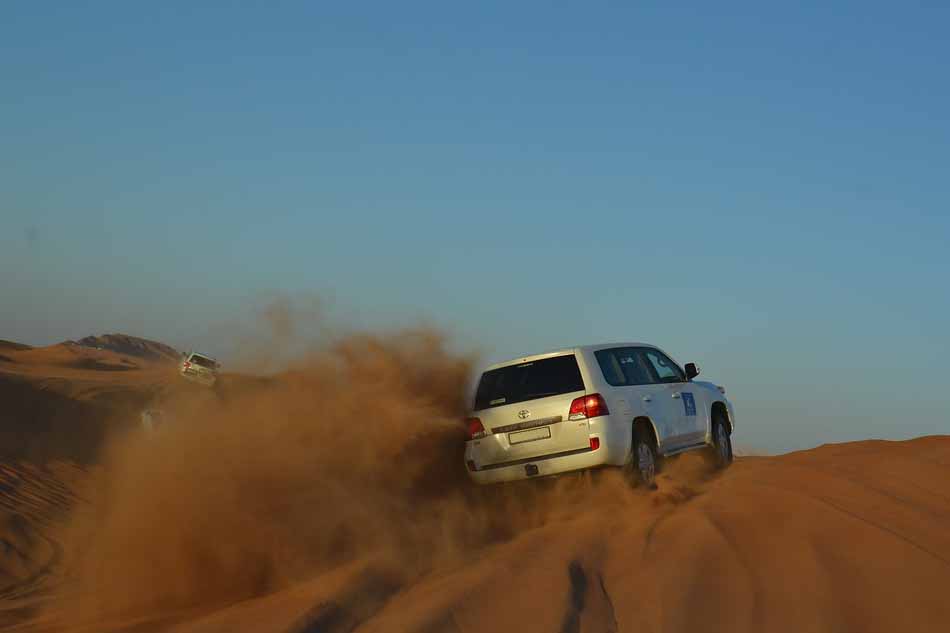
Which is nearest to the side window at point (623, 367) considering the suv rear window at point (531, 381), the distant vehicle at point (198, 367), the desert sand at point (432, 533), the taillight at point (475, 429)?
the suv rear window at point (531, 381)

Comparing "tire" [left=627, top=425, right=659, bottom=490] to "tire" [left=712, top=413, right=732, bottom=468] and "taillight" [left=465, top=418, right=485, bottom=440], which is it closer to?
"taillight" [left=465, top=418, right=485, bottom=440]

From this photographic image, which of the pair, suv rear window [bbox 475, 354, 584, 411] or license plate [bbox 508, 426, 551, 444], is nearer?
license plate [bbox 508, 426, 551, 444]

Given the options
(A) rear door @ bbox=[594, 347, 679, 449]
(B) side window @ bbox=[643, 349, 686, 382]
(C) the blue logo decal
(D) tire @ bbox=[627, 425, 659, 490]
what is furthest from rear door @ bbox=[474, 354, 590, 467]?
(C) the blue logo decal

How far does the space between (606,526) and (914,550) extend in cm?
254

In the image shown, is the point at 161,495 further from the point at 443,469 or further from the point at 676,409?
the point at 676,409

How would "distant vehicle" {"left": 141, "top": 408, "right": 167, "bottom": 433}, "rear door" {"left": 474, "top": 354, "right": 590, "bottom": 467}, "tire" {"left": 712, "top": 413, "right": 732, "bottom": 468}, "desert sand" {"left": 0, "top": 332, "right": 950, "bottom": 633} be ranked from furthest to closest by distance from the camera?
"tire" {"left": 712, "top": 413, "right": 732, "bottom": 468}, "distant vehicle" {"left": 141, "top": 408, "right": 167, "bottom": 433}, "rear door" {"left": 474, "top": 354, "right": 590, "bottom": 467}, "desert sand" {"left": 0, "top": 332, "right": 950, "bottom": 633}

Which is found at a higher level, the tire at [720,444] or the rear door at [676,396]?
the rear door at [676,396]

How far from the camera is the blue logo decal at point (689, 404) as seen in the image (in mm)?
12438

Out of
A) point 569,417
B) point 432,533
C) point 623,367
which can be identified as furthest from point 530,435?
point 432,533

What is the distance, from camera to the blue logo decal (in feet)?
40.8

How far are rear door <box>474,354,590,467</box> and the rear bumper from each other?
61mm

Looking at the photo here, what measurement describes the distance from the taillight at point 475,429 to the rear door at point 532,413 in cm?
4

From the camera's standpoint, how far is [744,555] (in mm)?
7586

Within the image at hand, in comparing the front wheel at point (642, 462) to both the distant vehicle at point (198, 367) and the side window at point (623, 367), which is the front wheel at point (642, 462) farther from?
the distant vehicle at point (198, 367)
